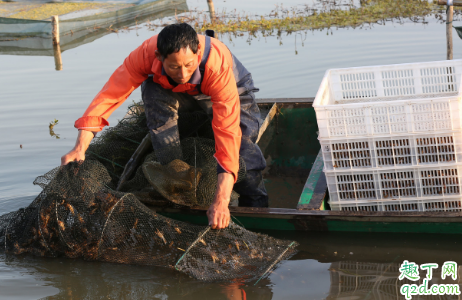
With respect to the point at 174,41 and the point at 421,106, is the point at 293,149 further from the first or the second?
the point at 174,41

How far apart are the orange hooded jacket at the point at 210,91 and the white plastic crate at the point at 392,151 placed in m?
0.66

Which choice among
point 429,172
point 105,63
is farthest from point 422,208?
point 105,63

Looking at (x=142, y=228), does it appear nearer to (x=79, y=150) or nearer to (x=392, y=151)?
(x=79, y=150)

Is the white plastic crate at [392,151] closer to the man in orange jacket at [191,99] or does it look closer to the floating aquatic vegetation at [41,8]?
the man in orange jacket at [191,99]

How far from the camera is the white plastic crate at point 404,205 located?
341 cm

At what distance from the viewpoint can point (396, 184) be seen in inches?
136

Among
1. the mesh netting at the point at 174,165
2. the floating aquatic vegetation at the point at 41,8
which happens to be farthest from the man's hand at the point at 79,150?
the floating aquatic vegetation at the point at 41,8

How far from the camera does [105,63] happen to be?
9.80 metres

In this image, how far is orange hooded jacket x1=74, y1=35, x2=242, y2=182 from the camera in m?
3.18

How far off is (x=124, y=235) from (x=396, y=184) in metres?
1.95

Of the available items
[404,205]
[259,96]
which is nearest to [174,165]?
[404,205]

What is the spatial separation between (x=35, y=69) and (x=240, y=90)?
7.36 metres

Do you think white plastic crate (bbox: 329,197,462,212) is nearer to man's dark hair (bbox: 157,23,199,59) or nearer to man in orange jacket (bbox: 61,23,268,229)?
man in orange jacket (bbox: 61,23,268,229)

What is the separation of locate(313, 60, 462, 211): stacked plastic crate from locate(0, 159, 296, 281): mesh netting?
0.66 metres
